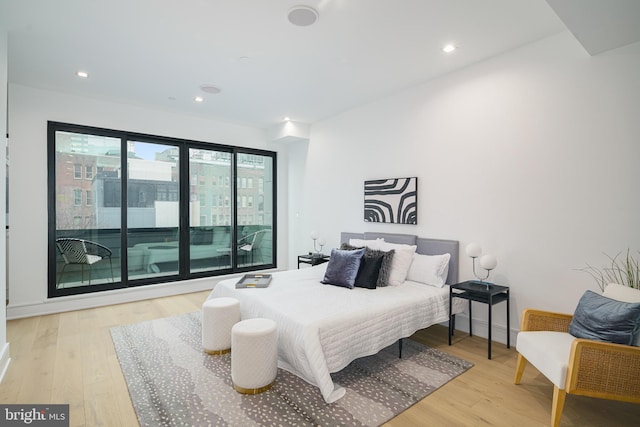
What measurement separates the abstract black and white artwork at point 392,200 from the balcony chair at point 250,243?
249 cm

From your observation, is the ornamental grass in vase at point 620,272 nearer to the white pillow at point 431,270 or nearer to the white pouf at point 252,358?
the white pillow at point 431,270

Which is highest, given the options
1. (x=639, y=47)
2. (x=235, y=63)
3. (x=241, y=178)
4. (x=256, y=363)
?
(x=235, y=63)

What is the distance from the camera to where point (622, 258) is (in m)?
2.53

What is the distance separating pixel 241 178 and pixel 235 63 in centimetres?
282

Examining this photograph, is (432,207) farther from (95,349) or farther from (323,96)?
(95,349)

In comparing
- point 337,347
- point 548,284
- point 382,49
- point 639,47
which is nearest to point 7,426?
point 337,347

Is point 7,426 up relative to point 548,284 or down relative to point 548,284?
down

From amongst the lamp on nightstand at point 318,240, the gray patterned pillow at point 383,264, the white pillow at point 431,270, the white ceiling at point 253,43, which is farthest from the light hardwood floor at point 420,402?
the white ceiling at point 253,43

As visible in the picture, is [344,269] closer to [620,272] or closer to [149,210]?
[620,272]

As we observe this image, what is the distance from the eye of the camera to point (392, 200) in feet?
13.9

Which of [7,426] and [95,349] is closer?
[7,426]

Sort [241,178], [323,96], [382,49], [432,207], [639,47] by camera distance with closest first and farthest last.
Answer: [639,47]
[382,49]
[432,207]
[323,96]
[241,178]

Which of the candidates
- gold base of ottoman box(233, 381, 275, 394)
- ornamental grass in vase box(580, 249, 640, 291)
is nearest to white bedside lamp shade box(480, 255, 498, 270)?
ornamental grass in vase box(580, 249, 640, 291)

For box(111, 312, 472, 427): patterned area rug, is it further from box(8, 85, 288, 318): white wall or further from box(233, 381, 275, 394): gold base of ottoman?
box(8, 85, 288, 318): white wall
